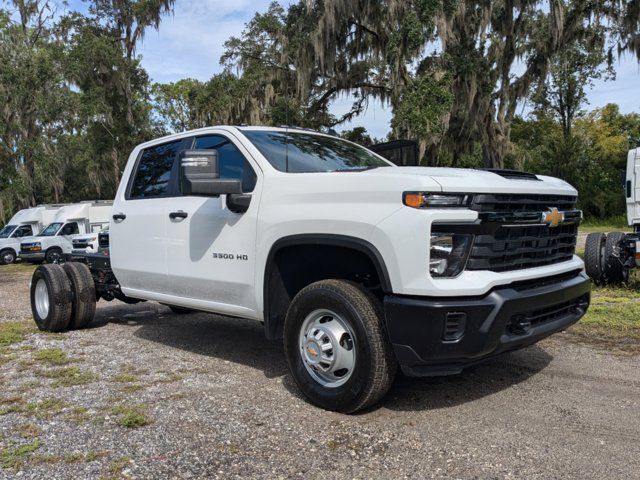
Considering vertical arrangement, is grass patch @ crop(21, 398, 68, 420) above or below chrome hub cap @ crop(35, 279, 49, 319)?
below

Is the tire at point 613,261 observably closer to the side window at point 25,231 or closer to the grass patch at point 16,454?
the grass patch at point 16,454

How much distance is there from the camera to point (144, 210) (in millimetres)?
5617

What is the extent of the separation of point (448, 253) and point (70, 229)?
22.6 meters

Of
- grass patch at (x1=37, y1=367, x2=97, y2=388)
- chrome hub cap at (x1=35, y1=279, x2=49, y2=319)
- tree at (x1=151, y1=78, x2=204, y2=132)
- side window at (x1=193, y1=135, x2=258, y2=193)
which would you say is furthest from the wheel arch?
tree at (x1=151, y1=78, x2=204, y2=132)

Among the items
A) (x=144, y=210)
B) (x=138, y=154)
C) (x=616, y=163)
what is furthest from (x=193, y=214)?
(x=616, y=163)

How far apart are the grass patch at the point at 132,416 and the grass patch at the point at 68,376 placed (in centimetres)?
83

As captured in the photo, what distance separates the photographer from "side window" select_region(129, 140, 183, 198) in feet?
18.3

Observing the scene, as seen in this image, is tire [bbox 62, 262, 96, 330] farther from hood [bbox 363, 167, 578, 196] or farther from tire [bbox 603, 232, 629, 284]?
tire [bbox 603, 232, 629, 284]

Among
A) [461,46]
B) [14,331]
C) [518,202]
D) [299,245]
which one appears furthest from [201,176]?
[461,46]

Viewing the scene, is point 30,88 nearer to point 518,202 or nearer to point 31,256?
point 31,256

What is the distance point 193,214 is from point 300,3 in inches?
751

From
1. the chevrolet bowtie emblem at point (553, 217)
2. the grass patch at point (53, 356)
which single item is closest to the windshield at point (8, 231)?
the grass patch at point (53, 356)

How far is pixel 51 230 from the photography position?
76.0 feet

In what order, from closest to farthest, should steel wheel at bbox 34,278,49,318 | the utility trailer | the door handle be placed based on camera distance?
the door handle < steel wheel at bbox 34,278,49,318 < the utility trailer
